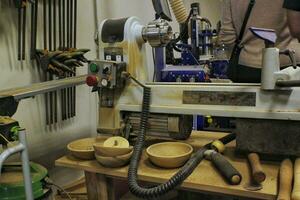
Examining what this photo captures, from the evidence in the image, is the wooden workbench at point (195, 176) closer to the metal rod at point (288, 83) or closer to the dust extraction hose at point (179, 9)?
the metal rod at point (288, 83)


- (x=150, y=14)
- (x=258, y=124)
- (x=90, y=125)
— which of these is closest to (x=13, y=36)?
(x=90, y=125)

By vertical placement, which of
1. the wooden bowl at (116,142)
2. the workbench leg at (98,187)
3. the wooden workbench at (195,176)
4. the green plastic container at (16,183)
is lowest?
the workbench leg at (98,187)

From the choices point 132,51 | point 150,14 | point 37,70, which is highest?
point 150,14

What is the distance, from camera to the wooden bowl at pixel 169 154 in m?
1.06

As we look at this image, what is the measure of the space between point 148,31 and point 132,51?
0.33 ft

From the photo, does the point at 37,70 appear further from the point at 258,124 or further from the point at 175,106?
the point at 258,124

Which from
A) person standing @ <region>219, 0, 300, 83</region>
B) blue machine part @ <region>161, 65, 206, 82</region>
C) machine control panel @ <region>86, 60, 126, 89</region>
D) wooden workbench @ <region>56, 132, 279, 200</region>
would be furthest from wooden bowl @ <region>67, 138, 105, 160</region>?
blue machine part @ <region>161, 65, 206, 82</region>

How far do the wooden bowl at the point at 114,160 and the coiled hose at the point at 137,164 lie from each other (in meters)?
0.02

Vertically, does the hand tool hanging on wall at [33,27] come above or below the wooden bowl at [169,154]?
above

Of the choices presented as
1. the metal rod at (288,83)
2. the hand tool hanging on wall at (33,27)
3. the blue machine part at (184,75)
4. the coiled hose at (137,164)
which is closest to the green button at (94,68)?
the coiled hose at (137,164)

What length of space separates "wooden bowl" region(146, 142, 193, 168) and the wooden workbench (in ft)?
0.08

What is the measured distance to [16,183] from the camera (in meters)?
1.03

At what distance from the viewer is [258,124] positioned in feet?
3.58

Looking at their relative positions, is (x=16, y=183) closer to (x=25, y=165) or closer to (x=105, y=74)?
(x=25, y=165)
